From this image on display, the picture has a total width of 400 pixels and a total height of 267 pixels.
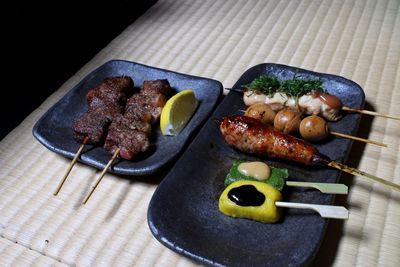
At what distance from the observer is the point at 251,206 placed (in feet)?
5.41

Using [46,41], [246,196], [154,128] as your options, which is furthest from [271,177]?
[46,41]

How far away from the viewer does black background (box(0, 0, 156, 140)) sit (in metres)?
2.85

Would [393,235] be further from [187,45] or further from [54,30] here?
[54,30]

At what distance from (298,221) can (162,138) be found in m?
0.88

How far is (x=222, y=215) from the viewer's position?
175cm

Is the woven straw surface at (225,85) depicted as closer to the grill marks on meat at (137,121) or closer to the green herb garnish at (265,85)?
the grill marks on meat at (137,121)

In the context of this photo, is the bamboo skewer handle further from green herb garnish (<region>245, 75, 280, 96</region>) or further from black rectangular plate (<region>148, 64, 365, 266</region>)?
green herb garnish (<region>245, 75, 280, 96</region>)

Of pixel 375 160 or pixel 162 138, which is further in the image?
pixel 162 138

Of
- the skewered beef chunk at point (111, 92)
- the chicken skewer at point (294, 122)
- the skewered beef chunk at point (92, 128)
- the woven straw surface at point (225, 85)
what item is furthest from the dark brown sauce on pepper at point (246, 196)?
the skewered beef chunk at point (111, 92)

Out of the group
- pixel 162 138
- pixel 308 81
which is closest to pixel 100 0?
pixel 162 138

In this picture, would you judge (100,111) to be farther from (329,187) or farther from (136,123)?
(329,187)

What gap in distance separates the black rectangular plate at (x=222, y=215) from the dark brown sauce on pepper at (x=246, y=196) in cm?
10

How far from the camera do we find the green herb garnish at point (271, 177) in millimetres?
1763

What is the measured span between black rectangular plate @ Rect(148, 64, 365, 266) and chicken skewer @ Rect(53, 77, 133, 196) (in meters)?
0.52
